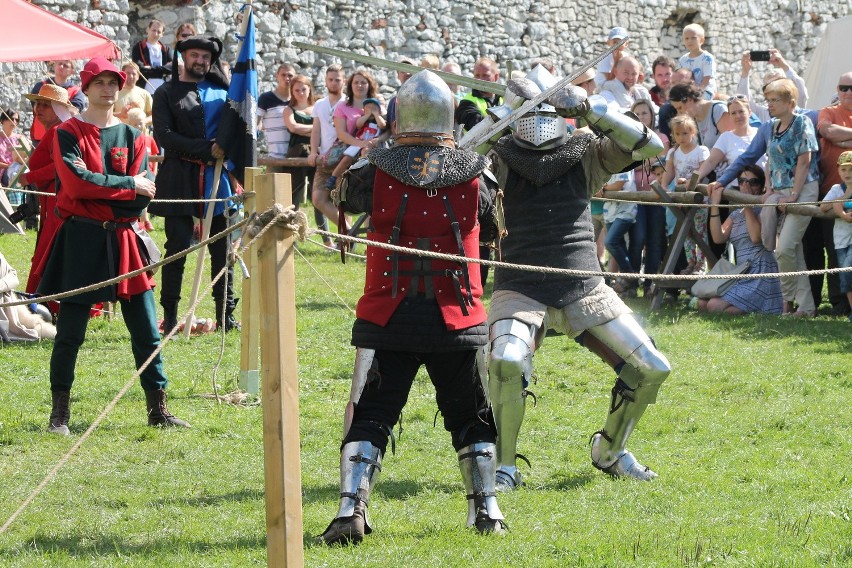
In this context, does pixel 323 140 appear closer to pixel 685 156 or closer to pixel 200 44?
pixel 685 156

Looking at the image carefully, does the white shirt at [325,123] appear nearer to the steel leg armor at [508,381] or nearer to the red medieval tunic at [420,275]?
the steel leg armor at [508,381]

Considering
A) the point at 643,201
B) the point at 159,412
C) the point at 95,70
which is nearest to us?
the point at 95,70

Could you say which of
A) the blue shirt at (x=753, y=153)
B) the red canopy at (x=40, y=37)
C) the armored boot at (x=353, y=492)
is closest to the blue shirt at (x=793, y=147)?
the blue shirt at (x=753, y=153)

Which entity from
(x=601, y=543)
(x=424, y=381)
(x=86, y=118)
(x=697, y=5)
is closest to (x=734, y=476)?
(x=601, y=543)

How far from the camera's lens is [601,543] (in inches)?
173

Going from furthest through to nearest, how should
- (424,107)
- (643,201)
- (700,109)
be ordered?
(700,109) → (643,201) → (424,107)

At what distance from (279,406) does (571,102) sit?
215cm

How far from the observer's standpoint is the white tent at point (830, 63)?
48.1 feet

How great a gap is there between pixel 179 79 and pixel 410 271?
4371mm

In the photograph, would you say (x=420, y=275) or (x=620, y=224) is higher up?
(x=420, y=275)

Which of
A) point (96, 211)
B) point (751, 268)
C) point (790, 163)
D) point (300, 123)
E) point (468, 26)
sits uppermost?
point (468, 26)

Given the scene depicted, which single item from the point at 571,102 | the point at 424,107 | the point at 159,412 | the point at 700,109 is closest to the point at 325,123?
the point at 700,109

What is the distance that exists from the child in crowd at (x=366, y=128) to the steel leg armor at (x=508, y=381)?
6.92 meters

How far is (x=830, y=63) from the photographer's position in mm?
14914
